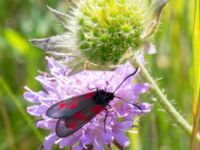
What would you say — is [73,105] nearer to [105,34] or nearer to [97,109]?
[97,109]

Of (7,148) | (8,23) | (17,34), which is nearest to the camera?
(7,148)

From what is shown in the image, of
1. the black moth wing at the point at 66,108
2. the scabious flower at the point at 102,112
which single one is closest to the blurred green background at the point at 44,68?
the scabious flower at the point at 102,112

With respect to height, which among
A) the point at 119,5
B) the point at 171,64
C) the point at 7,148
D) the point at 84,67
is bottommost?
the point at 7,148

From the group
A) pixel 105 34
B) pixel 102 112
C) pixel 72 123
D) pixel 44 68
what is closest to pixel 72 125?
pixel 72 123

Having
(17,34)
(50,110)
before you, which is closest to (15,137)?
(17,34)

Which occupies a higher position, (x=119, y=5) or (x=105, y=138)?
(x=119, y=5)

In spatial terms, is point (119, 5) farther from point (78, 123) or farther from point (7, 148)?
point (7, 148)

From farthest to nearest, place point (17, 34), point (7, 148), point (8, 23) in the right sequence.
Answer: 1. point (8, 23)
2. point (17, 34)
3. point (7, 148)
